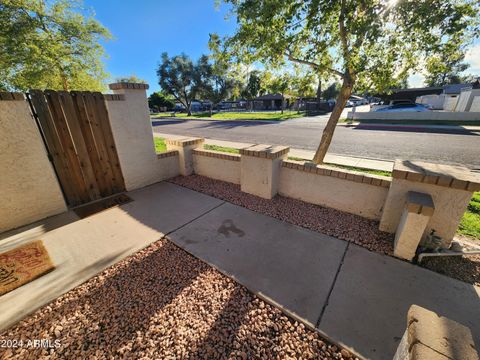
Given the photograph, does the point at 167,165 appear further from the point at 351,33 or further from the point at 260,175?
the point at 351,33

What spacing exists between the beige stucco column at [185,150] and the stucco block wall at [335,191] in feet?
9.23

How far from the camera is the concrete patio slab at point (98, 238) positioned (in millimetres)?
2473

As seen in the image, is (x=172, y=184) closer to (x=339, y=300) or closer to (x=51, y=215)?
(x=51, y=215)

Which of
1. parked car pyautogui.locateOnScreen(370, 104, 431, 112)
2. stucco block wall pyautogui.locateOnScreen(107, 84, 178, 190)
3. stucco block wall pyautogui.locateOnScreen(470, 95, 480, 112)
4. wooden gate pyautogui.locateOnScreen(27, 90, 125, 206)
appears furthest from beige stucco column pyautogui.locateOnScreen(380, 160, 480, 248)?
stucco block wall pyautogui.locateOnScreen(470, 95, 480, 112)

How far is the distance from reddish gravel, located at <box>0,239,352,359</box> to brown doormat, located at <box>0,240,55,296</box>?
705 mm

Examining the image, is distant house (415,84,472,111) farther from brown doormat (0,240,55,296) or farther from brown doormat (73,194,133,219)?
brown doormat (0,240,55,296)

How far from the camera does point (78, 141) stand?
434 centimetres

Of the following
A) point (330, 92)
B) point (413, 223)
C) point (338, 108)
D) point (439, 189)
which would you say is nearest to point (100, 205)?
point (413, 223)

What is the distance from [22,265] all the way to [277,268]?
11.6 ft

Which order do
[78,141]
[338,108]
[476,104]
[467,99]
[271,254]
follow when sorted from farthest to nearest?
1. [467,99]
2. [476,104]
3. [338,108]
4. [78,141]
5. [271,254]

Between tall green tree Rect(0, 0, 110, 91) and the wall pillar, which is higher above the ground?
tall green tree Rect(0, 0, 110, 91)

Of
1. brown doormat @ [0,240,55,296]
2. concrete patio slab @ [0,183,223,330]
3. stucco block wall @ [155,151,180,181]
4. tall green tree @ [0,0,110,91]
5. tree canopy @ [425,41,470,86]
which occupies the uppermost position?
tall green tree @ [0,0,110,91]

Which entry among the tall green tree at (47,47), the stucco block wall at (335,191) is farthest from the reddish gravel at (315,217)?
the tall green tree at (47,47)

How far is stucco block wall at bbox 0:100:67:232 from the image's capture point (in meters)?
3.53
